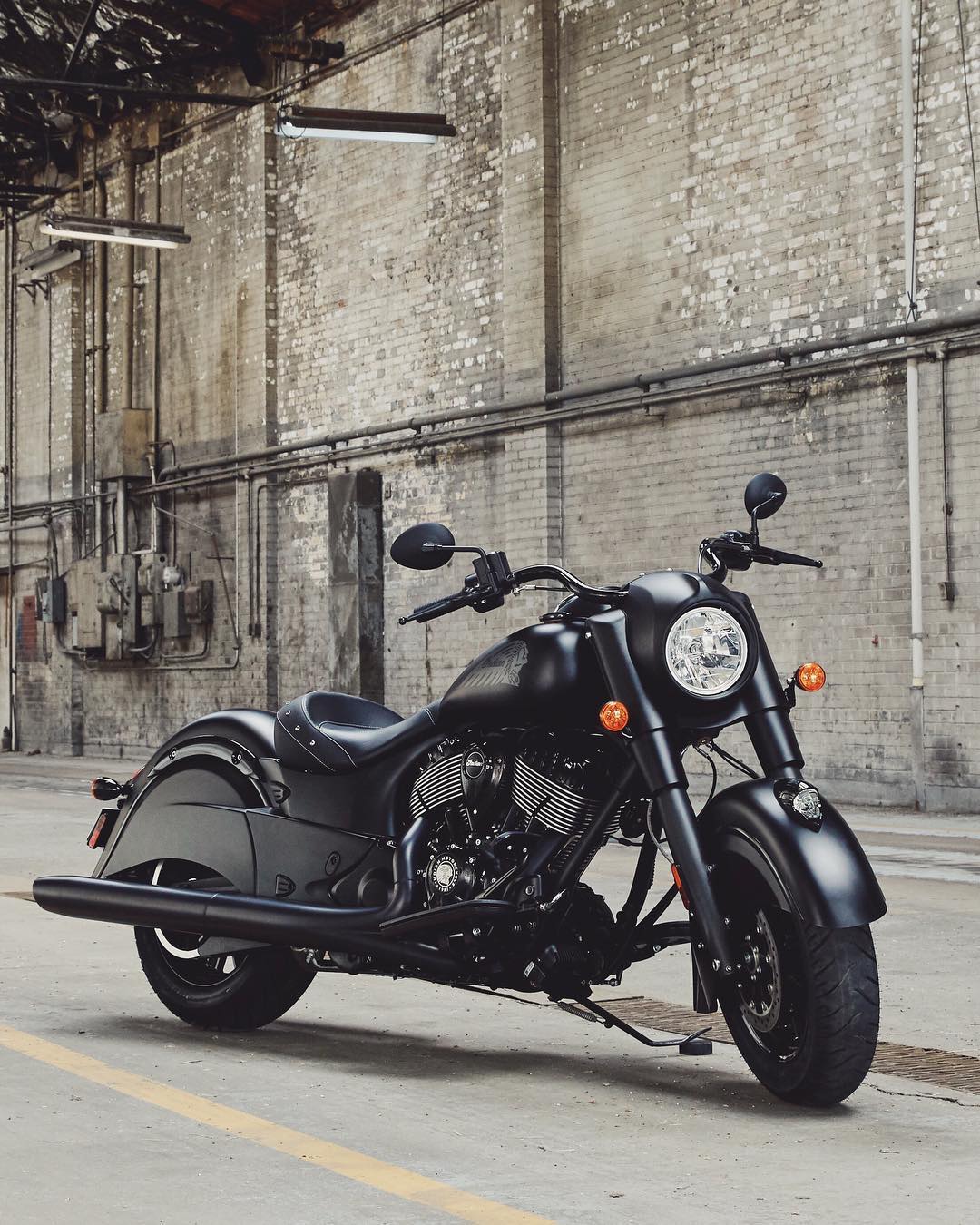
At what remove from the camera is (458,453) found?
18281 mm

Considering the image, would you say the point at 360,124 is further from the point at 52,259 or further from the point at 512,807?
the point at 512,807

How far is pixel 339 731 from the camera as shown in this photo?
5012 mm

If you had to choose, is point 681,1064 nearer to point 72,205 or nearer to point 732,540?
point 732,540

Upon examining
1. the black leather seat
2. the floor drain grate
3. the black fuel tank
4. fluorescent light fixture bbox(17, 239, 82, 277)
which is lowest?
the floor drain grate

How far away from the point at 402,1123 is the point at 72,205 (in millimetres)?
23171

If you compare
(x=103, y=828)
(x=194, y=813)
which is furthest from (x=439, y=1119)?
(x=103, y=828)

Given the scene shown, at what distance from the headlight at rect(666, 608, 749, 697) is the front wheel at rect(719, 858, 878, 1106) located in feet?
1.54

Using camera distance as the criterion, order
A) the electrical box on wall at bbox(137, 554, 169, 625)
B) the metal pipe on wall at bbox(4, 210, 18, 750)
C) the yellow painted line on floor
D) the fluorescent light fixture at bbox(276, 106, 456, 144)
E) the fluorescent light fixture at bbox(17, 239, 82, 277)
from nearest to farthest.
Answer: the yellow painted line on floor → the fluorescent light fixture at bbox(276, 106, 456, 144) → the electrical box on wall at bbox(137, 554, 169, 625) → the fluorescent light fixture at bbox(17, 239, 82, 277) → the metal pipe on wall at bbox(4, 210, 18, 750)

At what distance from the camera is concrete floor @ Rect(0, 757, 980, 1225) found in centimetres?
337

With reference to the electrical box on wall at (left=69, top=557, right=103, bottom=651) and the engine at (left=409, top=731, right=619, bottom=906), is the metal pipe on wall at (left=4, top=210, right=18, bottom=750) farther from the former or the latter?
the engine at (left=409, top=731, right=619, bottom=906)

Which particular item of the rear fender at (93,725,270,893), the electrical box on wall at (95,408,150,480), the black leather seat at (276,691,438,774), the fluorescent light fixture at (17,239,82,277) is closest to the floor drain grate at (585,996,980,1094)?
the black leather seat at (276,691,438,774)

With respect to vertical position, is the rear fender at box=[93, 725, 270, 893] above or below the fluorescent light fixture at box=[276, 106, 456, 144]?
below

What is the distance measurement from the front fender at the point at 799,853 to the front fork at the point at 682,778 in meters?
0.08

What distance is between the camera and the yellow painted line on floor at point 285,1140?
131 inches
